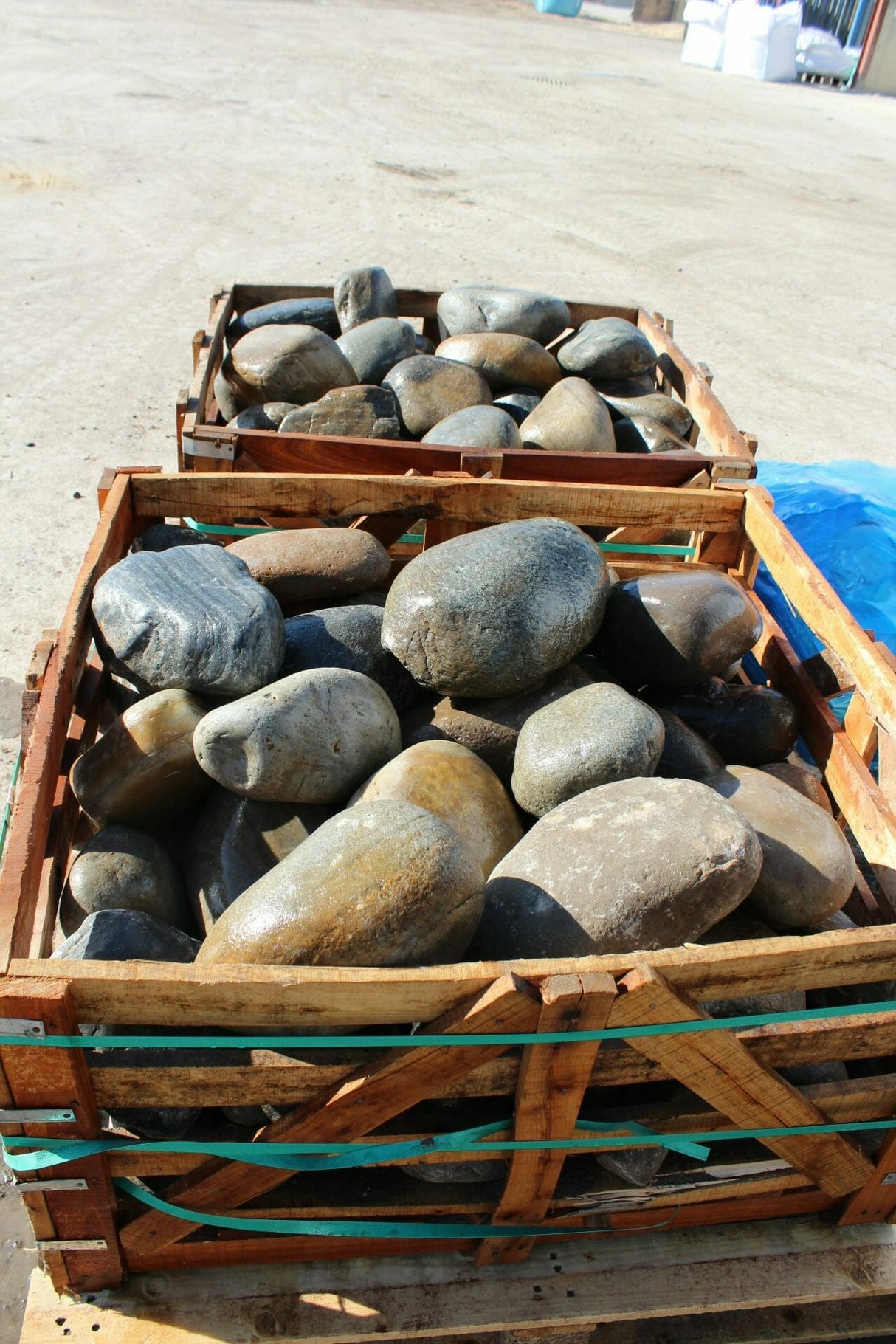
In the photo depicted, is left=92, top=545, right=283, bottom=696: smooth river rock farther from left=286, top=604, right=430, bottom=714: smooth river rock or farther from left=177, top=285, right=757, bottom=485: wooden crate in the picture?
left=177, top=285, right=757, bottom=485: wooden crate

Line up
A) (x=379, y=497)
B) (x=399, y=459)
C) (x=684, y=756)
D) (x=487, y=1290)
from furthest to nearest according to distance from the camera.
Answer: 1. (x=399, y=459)
2. (x=379, y=497)
3. (x=684, y=756)
4. (x=487, y=1290)

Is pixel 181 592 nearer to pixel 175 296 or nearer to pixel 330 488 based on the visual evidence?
pixel 330 488

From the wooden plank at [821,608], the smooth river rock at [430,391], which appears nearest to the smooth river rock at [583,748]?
the wooden plank at [821,608]

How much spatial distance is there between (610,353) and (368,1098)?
3.68 metres

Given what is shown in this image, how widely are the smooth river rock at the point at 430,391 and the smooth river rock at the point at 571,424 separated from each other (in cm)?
26

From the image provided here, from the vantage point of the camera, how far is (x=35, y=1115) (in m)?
1.56

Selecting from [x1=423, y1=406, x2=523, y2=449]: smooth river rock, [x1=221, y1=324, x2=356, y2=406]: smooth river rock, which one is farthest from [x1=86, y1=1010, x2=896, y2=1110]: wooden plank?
[x1=221, y1=324, x2=356, y2=406]: smooth river rock

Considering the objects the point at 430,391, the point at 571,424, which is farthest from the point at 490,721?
the point at 430,391

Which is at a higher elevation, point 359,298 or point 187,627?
point 359,298

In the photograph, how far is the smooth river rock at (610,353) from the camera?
14.7 ft

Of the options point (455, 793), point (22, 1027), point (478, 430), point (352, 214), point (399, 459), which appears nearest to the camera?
point (22, 1027)

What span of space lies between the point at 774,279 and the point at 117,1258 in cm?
1043

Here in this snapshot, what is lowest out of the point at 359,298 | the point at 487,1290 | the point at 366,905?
the point at 487,1290

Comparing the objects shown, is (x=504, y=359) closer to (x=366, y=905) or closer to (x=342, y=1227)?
(x=366, y=905)
